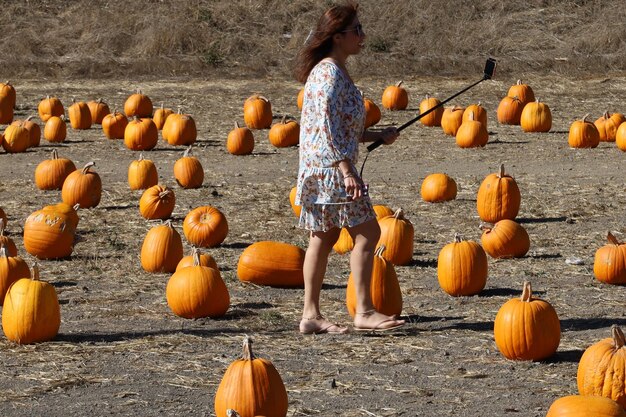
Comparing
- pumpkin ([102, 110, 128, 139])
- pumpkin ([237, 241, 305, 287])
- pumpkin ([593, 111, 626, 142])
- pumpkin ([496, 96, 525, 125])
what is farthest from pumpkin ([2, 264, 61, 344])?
pumpkin ([496, 96, 525, 125])

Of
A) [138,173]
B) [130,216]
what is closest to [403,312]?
[130,216]

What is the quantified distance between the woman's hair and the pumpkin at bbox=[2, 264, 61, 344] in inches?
75.8

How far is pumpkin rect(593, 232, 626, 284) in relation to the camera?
8.27 meters

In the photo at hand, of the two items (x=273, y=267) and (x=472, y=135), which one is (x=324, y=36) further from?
(x=472, y=135)

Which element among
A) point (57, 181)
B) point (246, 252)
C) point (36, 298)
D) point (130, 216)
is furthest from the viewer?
point (57, 181)

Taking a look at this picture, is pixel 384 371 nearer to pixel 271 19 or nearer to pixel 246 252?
pixel 246 252

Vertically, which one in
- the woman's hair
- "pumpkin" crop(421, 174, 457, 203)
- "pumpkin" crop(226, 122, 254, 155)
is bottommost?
"pumpkin" crop(421, 174, 457, 203)

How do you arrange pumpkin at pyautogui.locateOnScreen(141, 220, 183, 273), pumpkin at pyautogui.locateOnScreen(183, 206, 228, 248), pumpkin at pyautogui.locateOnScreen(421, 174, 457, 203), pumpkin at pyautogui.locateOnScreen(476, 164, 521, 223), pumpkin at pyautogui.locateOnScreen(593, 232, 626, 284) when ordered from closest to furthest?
pumpkin at pyautogui.locateOnScreen(593, 232, 626, 284) < pumpkin at pyautogui.locateOnScreen(141, 220, 183, 273) < pumpkin at pyautogui.locateOnScreen(183, 206, 228, 248) < pumpkin at pyautogui.locateOnScreen(476, 164, 521, 223) < pumpkin at pyautogui.locateOnScreen(421, 174, 457, 203)

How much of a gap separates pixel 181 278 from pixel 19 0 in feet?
61.4

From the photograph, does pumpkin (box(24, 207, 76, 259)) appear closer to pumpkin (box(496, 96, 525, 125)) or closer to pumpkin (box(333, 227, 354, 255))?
pumpkin (box(333, 227, 354, 255))

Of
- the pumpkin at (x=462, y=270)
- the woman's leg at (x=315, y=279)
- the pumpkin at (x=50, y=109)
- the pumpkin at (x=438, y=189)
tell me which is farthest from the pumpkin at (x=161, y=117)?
the woman's leg at (x=315, y=279)

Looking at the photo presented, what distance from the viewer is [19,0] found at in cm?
2480

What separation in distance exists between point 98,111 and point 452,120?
4876 millimetres

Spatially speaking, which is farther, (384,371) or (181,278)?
(181,278)
